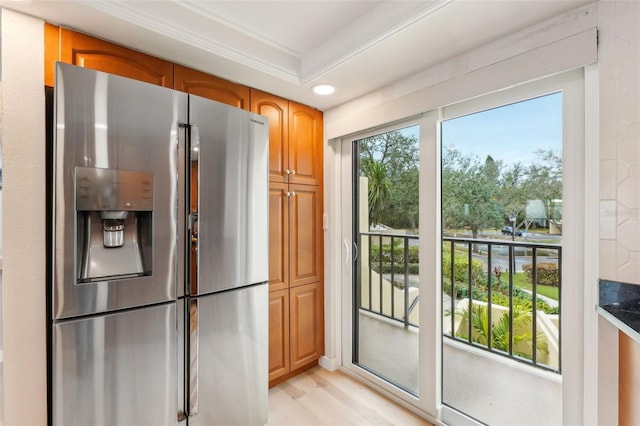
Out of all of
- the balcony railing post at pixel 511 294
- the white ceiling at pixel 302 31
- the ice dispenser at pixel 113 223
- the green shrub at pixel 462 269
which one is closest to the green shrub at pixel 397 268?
the green shrub at pixel 462 269

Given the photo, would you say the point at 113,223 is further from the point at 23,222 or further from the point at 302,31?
the point at 302,31

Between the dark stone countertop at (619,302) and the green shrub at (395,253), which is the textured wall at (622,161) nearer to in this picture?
the dark stone countertop at (619,302)

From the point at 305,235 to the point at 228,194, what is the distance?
94cm

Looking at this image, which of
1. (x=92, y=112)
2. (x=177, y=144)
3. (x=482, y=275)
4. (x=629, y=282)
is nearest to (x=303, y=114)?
(x=177, y=144)

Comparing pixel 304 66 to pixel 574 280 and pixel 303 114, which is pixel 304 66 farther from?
pixel 574 280

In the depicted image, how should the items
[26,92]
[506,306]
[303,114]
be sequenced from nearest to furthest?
[26,92] < [506,306] < [303,114]

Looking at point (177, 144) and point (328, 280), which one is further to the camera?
point (328, 280)

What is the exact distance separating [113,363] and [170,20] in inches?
62.1

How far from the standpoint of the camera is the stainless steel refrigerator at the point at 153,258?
1140mm

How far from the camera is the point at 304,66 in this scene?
196cm

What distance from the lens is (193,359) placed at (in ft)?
4.70

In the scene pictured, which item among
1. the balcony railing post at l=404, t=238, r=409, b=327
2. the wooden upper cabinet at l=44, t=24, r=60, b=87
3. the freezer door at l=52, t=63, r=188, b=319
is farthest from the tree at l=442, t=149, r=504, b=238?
the wooden upper cabinet at l=44, t=24, r=60, b=87

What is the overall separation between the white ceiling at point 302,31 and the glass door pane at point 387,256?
0.52 meters

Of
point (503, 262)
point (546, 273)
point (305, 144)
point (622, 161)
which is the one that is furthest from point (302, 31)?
point (546, 273)
